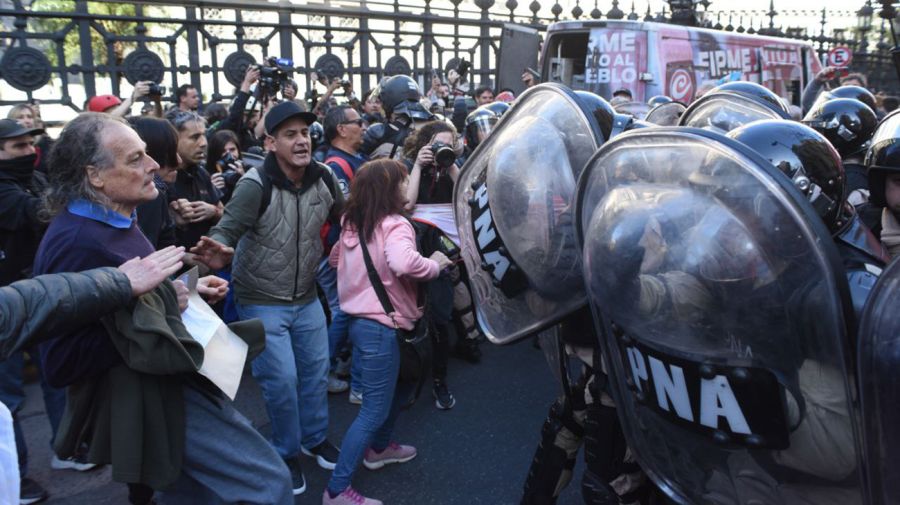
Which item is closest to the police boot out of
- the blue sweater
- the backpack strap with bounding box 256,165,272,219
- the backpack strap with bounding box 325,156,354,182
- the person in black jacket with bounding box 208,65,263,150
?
the blue sweater

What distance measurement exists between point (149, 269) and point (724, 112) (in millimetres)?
2056

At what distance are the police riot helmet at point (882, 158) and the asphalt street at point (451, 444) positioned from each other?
1791 mm

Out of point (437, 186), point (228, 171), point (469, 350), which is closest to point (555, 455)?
point (437, 186)

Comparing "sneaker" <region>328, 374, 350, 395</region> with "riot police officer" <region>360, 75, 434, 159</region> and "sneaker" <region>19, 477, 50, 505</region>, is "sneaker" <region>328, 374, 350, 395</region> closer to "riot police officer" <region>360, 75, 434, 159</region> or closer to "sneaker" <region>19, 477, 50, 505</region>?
"riot police officer" <region>360, 75, 434, 159</region>

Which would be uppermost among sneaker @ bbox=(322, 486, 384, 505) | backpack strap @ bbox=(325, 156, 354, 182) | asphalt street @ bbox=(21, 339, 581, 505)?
backpack strap @ bbox=(325, 156, 354, 182)

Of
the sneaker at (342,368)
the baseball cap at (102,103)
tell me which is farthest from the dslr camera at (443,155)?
the baseball cap at (102,103)

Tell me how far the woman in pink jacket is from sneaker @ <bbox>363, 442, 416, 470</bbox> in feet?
1.28

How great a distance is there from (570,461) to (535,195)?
102cm

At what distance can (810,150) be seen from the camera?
1.64m

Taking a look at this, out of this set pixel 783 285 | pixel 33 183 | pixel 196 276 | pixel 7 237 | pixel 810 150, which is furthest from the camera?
pixel 33 183

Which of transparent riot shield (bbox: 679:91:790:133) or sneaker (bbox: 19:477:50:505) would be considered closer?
transparent riot shield (bbox: 679:91:790:133)

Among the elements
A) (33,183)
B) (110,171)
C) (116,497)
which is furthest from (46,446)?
(110,171)

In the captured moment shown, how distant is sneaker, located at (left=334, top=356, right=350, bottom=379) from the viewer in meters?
4.63

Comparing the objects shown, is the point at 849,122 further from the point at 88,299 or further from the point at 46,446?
the point at 46,446
